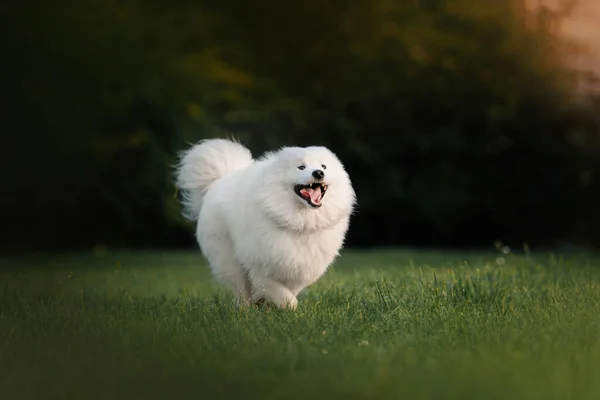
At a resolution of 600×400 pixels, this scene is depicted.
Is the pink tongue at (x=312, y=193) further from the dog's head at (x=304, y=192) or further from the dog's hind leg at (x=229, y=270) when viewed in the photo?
the dog's hind leg at (x=229, y=270)

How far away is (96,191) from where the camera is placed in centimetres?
A: 932

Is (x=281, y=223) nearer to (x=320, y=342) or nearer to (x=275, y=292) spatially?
(x=275, y=292)

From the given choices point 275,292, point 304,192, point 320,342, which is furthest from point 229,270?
point 320,342

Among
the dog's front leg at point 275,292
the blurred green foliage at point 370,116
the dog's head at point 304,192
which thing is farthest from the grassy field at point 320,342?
the blurred green foliage at point 370,116

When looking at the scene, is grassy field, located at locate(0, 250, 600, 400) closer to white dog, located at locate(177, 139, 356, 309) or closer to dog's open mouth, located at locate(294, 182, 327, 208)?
white dog, located at locate(177, 139, 356, 309)

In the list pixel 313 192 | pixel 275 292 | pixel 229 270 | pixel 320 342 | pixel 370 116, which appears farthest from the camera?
pixel 370 116

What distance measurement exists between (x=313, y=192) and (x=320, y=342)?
101 cm

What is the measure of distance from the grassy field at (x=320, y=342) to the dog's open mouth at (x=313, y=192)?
58 cm

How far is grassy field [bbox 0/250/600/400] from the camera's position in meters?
2.78

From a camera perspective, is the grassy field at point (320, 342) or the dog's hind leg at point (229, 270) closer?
the grassy field at point (320, 342)

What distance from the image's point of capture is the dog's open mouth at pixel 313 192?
4305 mm

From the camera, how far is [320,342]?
11.6 ft

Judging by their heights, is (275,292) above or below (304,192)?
below

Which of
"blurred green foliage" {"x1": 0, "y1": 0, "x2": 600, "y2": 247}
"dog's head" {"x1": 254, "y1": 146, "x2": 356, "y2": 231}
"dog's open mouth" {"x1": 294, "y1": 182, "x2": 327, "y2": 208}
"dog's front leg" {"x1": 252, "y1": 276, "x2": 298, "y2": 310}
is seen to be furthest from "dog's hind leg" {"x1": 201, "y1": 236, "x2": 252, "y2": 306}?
"blurred green foliage" {"x1": 0, "y1": 0, "x2": 600, "y2": 247}
